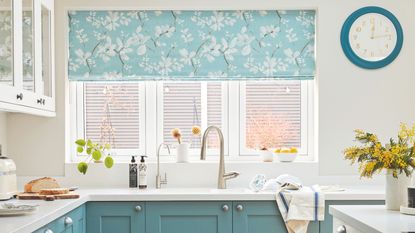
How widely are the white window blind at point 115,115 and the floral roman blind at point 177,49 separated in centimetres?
15

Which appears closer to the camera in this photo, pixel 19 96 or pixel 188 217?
pixel 19 96

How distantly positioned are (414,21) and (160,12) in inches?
73.9

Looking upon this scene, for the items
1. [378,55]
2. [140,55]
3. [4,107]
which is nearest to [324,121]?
[378,55]

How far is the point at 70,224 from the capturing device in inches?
123

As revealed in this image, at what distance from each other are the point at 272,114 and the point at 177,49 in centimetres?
88

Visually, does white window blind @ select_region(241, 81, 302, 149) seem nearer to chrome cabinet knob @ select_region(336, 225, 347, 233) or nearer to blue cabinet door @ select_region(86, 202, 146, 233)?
blue cabinet door @ select_region(86, 202, 146, 233)

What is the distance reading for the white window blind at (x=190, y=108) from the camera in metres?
4.38

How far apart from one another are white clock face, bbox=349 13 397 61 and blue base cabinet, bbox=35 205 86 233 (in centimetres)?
226

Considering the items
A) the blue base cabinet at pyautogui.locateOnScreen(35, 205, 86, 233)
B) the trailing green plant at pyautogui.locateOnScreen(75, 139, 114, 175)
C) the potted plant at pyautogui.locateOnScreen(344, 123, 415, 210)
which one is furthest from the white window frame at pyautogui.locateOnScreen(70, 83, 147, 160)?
the potted plant at pyautogui.locateOnScreen(344, 123, 415, 210)

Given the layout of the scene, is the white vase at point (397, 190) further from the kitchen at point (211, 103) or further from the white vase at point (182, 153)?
the white vase at point (182, 153)

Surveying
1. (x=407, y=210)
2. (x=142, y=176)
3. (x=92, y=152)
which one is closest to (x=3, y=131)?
(x=92, y=152)

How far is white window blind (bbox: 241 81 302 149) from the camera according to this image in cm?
438

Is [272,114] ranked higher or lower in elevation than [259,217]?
higher

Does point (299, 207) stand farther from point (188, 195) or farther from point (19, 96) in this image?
point (19, 96)
